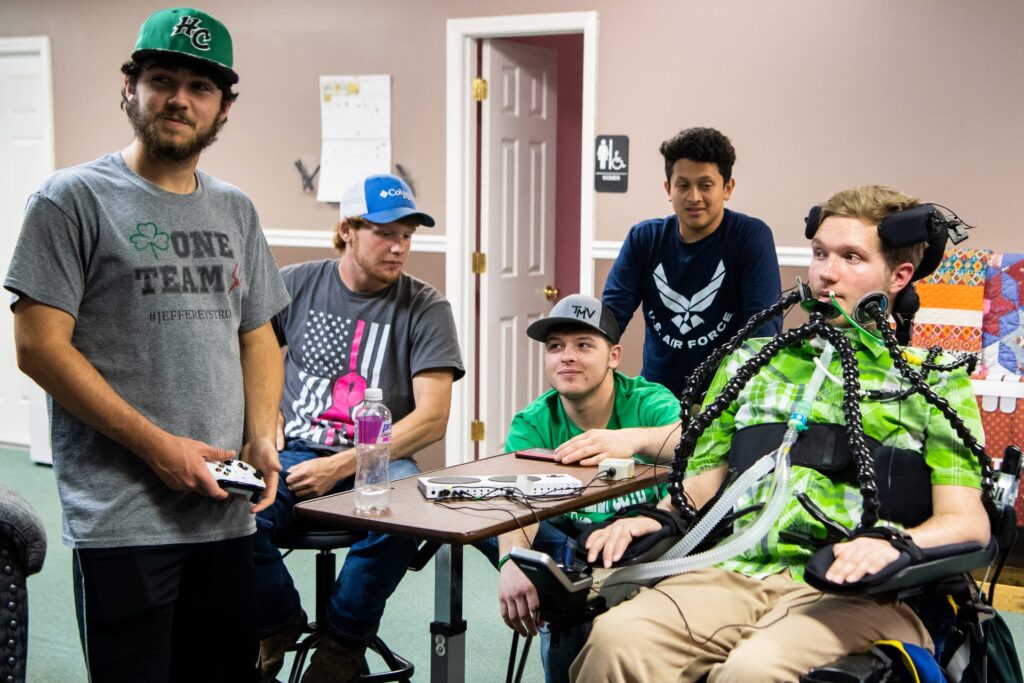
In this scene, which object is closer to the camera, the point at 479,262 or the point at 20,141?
the point at 479,262

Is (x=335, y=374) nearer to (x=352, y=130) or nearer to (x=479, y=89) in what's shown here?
(x=479, y=89)

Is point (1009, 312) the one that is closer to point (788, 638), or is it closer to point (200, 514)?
point (788, 638)

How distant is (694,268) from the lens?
3.53 meters

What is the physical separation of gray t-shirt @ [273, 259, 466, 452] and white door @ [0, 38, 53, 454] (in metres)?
3.54

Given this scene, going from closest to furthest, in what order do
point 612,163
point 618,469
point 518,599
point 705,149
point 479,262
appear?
point 518,599, point 618,469, point 705,149, point 612,163, point 479,262

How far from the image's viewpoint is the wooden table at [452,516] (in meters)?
2.05

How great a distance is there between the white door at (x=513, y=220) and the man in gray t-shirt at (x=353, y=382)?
2.13 metres

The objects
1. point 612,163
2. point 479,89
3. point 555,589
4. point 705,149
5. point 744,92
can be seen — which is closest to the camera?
point 555,589

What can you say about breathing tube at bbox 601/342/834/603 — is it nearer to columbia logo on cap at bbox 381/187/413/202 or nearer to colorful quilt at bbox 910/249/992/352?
Answer: columbia logo on cap at bbox 381/187/413/202

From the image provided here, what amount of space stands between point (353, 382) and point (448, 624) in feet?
3.24

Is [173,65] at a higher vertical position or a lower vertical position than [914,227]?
higher

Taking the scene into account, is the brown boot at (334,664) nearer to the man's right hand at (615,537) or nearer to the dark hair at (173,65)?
the man's right hand at (615,537)

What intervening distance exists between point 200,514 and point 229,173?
13.0 feet

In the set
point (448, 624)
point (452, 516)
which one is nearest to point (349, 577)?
point (448, 624)
